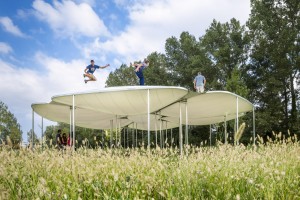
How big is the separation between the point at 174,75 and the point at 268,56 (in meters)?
11.3

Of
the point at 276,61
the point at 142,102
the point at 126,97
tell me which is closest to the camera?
the point at 126,97

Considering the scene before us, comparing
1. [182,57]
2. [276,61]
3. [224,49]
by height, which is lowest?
[276,61]

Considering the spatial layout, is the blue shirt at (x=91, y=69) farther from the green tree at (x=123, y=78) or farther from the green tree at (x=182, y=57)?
the green tree at (x=123, y=78)

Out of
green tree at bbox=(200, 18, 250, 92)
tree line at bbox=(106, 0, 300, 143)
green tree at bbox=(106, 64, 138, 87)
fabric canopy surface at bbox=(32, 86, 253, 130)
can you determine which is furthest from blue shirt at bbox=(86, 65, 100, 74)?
green tree at bbox=(106, 64, 138, 87)

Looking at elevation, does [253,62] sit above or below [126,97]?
above

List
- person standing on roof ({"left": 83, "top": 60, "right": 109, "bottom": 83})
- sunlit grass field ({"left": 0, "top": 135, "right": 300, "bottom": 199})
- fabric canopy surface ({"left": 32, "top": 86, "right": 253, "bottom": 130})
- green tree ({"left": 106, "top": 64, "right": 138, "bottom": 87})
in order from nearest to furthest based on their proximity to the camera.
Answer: sunlit grass field ({"left": 0, "top": 135, "right": 300, "bottom": 199}) < fabric canopy surface ({"left": 32, "top": 86, "right": 253, "bottom": 130}) < person standing on roof ({"left": 83, "top": 60, "right": 109, "bottom": 83}) < green tree ({"left": 106, "top": 64, "right": 138, "bottom": 87})

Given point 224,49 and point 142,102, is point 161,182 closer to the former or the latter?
point 142,102

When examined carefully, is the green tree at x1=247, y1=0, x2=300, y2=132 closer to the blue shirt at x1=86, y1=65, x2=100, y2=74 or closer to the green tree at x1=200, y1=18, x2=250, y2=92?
the green tree at x1=200, y1=18, x2=250, y2=92

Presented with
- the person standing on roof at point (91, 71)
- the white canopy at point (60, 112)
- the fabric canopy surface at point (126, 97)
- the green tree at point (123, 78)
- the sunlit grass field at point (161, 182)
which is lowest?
the sunlit grass field at point (161, 182)

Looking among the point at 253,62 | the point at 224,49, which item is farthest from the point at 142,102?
the point at 253,62

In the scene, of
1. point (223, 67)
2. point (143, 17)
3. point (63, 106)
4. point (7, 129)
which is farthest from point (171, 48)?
point (143, 17)

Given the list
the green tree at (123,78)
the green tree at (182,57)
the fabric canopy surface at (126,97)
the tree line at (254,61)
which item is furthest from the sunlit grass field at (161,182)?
the green tree at (123,78)

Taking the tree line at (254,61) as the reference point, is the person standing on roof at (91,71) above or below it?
below

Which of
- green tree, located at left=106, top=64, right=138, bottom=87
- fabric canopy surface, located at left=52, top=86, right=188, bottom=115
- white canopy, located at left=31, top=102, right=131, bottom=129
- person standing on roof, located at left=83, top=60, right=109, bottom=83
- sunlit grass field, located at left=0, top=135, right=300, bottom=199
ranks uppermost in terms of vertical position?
green tree, located at left=106, top=64, right=138, bottom=87
